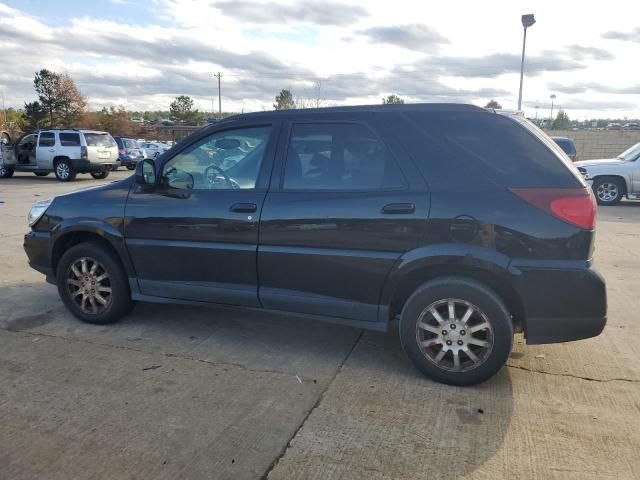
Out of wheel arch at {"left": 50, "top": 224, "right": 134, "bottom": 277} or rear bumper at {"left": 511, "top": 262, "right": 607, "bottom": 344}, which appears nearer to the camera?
rear bumper at {"left": 511, "top": 262, "right": 607, "bottom": 344}

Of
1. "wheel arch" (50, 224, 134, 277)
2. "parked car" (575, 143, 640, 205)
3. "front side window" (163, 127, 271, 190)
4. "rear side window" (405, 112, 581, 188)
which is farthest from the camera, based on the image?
"parked car" (575, 143, 640, 205)

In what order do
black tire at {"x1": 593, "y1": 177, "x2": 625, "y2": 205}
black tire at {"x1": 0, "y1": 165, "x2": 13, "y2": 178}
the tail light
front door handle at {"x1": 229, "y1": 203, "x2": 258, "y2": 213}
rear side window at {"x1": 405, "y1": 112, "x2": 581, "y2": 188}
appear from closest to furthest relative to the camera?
the tail light → rear side window at {"x1": 405, "y1": 112, "x2": 581, "y2": 188} → front door handle at {"x1": 229, "y1": 203, "x2": 258, "y2": 213} → black tire at {"x1": 593, "y1": 177, "x2": 625, "y2": 205} → black tire at {"x1": 0, "y1": 165, "x2": 13, "y2": 178}

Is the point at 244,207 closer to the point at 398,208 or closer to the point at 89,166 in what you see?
the point at 398,208

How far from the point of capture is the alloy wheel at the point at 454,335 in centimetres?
357

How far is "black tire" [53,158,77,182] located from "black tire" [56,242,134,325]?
17.2 meters

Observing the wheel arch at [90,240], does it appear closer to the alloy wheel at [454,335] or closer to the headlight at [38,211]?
the headlight at [38,211]

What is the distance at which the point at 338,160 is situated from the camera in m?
3.90

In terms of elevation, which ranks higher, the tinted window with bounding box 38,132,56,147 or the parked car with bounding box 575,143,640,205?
the tinted window with bounding box 38,132,56,147

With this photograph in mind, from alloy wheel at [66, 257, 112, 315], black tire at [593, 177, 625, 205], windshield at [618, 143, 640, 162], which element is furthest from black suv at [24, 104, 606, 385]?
windshield at [618, 143, 640, 162]

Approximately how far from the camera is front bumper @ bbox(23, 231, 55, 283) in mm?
4867

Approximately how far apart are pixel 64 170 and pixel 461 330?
20.1 meters

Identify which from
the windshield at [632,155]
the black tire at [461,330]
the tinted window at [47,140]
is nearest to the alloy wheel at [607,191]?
A: the windshield at [632,155]

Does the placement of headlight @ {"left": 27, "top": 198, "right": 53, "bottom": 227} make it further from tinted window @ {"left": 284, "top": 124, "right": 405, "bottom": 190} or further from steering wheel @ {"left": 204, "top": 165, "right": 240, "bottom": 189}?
tinted window @ {"left": 284, "top": 124, "right": 405, "bottom": 190}

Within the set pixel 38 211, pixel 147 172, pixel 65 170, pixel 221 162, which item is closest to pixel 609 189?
pixel 221 162
